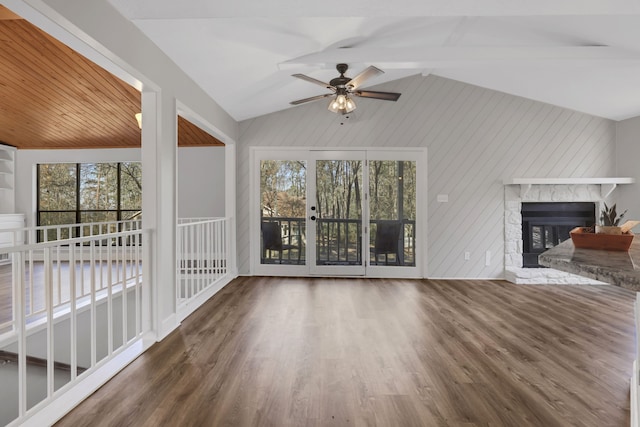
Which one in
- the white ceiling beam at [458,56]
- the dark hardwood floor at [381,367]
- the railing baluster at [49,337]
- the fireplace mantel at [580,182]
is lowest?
the dark hardwood floor at [381,367]

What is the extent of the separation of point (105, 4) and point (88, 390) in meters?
2.32

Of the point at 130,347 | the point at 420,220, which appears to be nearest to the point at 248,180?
the point at 420,220

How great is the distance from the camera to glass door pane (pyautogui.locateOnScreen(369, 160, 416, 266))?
5305 mm

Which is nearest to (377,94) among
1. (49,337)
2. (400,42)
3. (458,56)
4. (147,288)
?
(400,42)

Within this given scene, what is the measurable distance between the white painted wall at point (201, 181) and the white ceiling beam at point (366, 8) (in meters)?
4.66

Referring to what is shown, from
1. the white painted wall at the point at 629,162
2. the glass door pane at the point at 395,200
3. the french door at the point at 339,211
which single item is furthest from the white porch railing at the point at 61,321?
the white painted wall at the point at 629,162

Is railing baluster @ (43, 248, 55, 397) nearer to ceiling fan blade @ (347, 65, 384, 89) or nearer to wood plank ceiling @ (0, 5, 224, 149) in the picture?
wood plank ceiling @ (0, 5, 224, 149)

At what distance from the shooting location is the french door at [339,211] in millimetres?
5309

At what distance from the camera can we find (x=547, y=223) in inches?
208

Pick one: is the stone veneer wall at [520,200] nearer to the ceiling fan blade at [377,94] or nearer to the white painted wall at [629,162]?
the white painted wall at [629,162]

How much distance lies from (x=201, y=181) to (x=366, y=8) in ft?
17.8

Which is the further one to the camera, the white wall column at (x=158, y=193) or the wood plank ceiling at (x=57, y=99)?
the wood plank ceiling at (x=57, y=99)

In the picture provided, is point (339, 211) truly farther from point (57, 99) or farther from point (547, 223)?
point (57, 99)

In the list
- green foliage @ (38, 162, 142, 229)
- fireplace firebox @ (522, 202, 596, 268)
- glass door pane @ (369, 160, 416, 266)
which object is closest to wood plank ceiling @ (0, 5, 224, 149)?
green foliage @ (38, 162, 142, 229)
